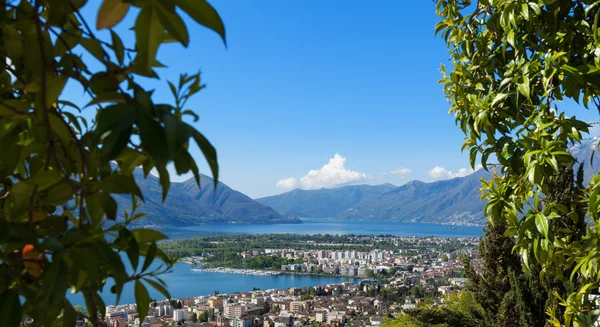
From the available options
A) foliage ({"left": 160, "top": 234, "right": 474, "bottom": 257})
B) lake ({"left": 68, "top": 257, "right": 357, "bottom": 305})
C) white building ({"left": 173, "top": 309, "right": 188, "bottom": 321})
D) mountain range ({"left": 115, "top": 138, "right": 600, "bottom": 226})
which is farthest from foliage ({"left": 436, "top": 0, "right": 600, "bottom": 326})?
mountain range ({"left": 115, "top": 138, "right": 600, "bottom": 226})

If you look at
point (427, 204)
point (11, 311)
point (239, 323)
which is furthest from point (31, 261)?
point (427, 204)

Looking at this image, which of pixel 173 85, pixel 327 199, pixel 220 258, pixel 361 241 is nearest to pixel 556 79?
pixel 173 85

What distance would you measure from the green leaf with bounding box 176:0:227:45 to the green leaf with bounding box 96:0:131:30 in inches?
2.6

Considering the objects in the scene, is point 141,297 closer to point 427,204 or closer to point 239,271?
point 239,271

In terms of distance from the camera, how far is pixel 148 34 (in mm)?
303

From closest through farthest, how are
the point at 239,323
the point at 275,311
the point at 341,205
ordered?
the point at 239,323 → the point at 275,311 → the point at 341,205

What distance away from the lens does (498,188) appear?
123 cm

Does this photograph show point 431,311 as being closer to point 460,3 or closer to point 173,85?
point 460,3

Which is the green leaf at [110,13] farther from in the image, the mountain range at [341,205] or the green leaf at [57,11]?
the mountain range at [341,205]

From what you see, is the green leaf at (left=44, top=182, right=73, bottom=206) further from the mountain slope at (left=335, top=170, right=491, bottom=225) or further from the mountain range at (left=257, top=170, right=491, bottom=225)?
the mountain slope at (left=335, top=170, right=491, bottom=225)

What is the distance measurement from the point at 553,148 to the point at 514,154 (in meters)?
0.13

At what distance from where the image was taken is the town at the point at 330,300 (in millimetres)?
18828

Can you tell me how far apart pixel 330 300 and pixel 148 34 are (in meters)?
26.9

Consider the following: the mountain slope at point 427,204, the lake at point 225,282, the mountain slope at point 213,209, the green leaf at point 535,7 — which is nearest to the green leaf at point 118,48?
the green leaf at point 535,7
